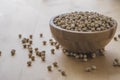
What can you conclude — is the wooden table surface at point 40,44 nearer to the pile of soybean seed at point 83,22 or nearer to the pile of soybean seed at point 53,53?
the pile of soybean seed at point 53,53

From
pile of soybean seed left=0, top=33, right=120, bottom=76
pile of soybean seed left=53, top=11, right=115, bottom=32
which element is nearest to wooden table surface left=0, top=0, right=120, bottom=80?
pile of soybean seed left=0, top=33, right=120, bottom=76

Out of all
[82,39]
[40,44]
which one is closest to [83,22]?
[82,39]

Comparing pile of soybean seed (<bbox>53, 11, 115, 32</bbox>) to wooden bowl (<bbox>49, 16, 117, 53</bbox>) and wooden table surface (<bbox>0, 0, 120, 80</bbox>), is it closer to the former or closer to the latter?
wooden bowl (<bbox>49, 16, 117, 53</bbox>)

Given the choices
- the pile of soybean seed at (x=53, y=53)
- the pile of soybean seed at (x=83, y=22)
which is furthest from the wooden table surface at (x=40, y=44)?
the pile of soybean seed at (x=83, y=22)

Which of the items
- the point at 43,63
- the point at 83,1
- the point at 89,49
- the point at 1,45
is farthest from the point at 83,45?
the point at 83,1

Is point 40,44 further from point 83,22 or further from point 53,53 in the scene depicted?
point 83,22

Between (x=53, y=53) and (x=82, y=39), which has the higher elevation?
(x=82, y=39)

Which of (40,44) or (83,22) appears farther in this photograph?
(40,44)
